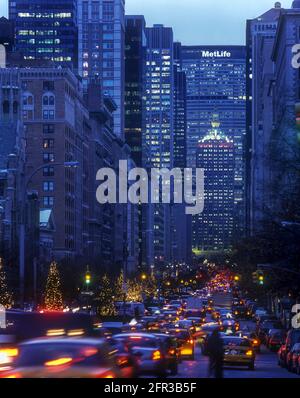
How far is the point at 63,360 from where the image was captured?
1712 centimetres

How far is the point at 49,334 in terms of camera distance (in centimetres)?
2838

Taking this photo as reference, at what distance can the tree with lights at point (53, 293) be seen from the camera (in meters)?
85.5

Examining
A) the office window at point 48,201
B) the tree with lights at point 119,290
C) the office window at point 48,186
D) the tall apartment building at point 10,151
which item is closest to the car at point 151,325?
the tall apartment building at point 10,151

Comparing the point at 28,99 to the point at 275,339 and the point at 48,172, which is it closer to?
the point at 48,172

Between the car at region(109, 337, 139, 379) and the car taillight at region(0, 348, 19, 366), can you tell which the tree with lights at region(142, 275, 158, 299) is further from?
the car at region(109, 337, 139, 379)

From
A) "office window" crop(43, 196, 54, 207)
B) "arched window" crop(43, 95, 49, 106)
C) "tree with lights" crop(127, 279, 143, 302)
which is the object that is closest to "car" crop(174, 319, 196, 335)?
"tree with lights" crop(127, 279, 143, 302)

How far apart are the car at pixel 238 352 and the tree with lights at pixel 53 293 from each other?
1598 inches

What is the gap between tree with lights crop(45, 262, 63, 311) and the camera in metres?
85.5

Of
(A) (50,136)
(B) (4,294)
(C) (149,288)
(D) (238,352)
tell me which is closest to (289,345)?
(D) (238,352)

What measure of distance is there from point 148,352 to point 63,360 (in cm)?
1391

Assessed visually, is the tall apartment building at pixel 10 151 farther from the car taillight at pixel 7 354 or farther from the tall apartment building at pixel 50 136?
the car taillight at pixel 7 354
